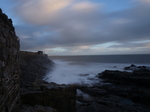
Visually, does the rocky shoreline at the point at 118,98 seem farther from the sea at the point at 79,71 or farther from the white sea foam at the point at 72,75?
the white sea foam at the point at 72,75

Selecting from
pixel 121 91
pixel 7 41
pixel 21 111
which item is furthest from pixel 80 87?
pixel 7 41

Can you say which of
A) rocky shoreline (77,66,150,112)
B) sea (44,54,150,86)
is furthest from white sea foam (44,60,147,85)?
rocky shoreline (77,66,150,112)

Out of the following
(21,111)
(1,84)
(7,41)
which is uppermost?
(7,41)

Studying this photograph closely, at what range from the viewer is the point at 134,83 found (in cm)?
1395

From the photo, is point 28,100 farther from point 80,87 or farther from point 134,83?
point 134,83

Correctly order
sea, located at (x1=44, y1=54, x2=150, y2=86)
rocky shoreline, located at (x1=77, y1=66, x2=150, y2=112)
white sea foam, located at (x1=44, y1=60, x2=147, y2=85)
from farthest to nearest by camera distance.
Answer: sea, located at (x1=44, y1=54, x2=150, y2=86) < white sea foam, located at (x1=44, y1=60, x2=147, y2=85) < rocky shoreline, located at (x1=77, y1=66, x2=150, y2=112)

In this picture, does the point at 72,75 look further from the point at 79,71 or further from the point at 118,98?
the point at 118,98

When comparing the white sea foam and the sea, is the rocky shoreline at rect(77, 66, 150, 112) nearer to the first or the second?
the sea

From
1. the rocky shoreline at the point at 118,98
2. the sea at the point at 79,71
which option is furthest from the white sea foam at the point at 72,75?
the rocky shoreline at the point at 118,98

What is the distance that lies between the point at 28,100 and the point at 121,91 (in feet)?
31.8

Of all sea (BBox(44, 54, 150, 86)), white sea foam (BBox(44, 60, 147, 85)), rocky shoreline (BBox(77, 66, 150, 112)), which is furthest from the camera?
sea (BBox(44, 54, 150, 86))

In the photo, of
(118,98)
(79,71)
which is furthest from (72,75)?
(118,98)

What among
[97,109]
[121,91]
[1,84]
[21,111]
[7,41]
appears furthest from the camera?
[121,91]

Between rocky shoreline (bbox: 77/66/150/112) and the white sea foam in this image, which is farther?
the white sea foam
